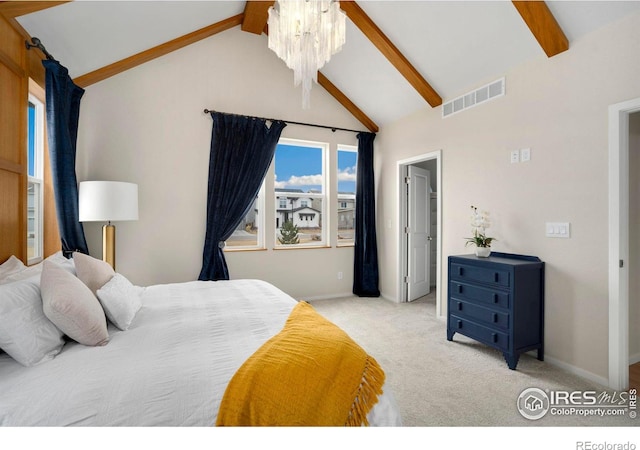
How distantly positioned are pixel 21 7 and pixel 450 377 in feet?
13.0

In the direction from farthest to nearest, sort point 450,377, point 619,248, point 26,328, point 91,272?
point 450,377, point 619,248, point 91,272, point 26,328

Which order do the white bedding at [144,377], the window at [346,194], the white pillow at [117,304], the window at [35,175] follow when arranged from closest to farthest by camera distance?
1. the white bedding at [144,377]
2. the white pillow at [117,304]
3. the window at [35,175]
4. the window at [346,194]

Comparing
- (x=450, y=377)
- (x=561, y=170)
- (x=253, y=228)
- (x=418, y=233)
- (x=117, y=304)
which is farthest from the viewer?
(x=418, y=233)

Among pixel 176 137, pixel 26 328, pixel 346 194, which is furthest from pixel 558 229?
pixel 176 137

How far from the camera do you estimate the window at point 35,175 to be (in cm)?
273

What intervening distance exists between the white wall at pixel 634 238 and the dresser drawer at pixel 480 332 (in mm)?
1056

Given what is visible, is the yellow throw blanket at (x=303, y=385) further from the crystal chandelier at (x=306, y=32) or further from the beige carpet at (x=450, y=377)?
the crystal chandelier at (x=306, y=32)

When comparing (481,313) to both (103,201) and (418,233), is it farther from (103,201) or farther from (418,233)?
(103,201)

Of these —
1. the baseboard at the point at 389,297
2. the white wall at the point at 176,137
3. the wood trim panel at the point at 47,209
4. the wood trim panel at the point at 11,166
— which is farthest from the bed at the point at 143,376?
the baseboard at the point at 389,297

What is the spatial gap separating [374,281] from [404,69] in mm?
2880

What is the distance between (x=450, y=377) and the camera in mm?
2387

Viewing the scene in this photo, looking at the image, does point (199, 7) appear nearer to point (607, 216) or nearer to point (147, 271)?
point (147, 271)

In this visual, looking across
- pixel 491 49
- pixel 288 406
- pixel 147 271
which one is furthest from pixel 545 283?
pixel 147 271

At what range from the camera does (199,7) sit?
3229mm
